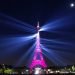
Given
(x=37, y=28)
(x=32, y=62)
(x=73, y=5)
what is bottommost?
(x=73, y=5)

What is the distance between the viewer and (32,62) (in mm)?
80062

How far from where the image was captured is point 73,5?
73.5 ft

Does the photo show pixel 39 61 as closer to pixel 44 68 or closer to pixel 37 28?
pixel 44 68

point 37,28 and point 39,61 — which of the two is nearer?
point 39,61

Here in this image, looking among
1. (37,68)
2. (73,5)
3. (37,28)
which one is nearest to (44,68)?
(37,68)

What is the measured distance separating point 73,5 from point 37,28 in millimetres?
63587

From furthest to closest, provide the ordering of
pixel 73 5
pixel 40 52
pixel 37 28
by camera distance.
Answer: pixel 37 28, pixel 40 52, pixel 73 5

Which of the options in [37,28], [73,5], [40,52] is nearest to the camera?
[73,5]

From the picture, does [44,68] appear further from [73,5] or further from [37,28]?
[73,5]

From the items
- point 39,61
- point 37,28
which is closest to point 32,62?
point 39,61

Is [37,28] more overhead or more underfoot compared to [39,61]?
more overhead

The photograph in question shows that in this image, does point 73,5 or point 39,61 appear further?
point 39,61

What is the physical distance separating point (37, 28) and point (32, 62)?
11.0m

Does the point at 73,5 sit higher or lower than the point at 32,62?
lower
